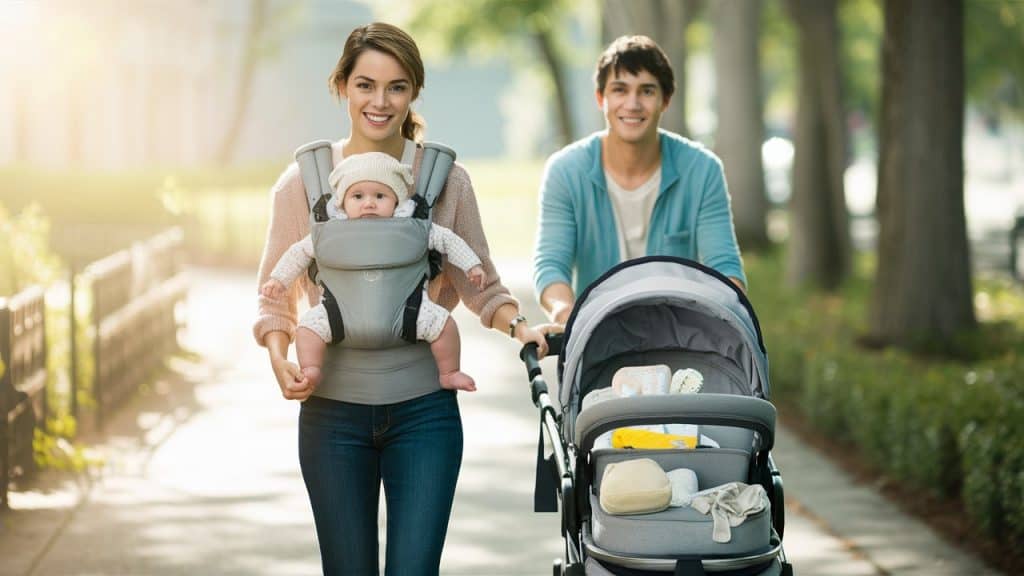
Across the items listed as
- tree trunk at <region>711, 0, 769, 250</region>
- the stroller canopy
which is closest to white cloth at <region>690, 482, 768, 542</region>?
the stroller canopy

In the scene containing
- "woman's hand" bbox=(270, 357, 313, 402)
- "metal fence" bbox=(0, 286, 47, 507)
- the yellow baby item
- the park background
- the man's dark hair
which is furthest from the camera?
the park background

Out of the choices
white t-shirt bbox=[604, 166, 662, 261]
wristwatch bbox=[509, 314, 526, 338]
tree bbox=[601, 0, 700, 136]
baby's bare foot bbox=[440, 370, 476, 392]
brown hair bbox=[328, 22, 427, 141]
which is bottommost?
baby's bare foot bbox=[440, 370, 476, 392]

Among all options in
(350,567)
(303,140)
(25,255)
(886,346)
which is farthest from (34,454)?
(303,140)

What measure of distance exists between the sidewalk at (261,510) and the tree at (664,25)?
908cm

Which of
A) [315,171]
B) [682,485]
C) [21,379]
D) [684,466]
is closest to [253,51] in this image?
[21,379]

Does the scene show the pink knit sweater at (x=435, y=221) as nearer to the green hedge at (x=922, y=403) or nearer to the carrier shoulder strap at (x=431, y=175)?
the carrier shoulder strap at (x=431, y=175)

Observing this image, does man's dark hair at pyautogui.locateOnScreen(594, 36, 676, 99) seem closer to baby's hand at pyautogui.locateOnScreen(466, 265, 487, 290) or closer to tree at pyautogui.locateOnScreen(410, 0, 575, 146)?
baby's hand at pyautogui.locateOnScreen(466, 265, 487, 290)

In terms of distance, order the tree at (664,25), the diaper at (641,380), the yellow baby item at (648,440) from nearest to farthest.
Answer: the yellow baby item at (648,440)
the diaper at (641,380)
the tree at (664,25)

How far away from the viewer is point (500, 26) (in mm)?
37531

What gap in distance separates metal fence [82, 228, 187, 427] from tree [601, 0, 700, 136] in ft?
26.0

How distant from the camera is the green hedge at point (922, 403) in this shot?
741 cm

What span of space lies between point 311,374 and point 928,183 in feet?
28.8

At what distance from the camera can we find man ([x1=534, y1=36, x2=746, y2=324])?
18.2ft

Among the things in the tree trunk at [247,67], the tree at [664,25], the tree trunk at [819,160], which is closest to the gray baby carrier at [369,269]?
the tree trunk at [819,160]
